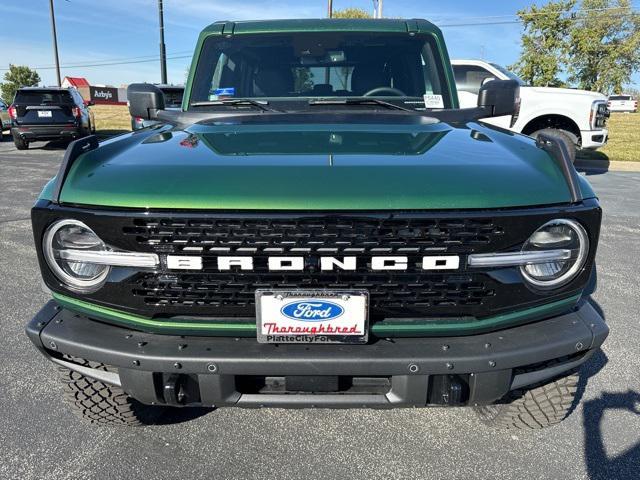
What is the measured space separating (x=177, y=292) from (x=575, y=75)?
46.5m

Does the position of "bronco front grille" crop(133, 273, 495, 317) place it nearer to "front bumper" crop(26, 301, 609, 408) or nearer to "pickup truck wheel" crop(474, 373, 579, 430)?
"front bumper" crop(26, 301, 609, 408)

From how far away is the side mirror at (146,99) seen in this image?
328 centimetres

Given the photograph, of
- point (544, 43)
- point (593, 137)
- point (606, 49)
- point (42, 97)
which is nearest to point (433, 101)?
point (593, 137)

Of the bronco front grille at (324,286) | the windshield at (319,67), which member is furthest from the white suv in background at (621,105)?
the bronco front grille at (324,286)

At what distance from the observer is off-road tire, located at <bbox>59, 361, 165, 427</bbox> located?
88.9 inches

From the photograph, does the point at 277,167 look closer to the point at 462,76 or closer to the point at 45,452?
the point at 45,452

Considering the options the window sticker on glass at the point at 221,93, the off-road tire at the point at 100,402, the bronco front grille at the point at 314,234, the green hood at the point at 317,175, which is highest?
the window sticker on glass at the point at 221,93

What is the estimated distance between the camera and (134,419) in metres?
2.39

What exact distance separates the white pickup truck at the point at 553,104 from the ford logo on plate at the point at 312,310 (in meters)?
8.64

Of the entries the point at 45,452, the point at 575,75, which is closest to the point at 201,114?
the point at 45,452

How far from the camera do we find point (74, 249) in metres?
1.85

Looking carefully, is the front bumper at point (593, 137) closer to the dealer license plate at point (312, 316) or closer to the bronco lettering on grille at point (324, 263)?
the bronco lettering on grille at point (324, 263)

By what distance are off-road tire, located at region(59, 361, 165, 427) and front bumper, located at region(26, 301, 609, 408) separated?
35 cm

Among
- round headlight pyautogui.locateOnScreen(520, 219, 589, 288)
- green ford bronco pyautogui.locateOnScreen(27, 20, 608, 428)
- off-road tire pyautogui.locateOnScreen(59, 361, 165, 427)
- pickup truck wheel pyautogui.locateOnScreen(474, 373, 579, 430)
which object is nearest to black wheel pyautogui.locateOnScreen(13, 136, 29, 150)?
off-road tire pyautogui.locateOnScreen(59, 361, 165, 427)
